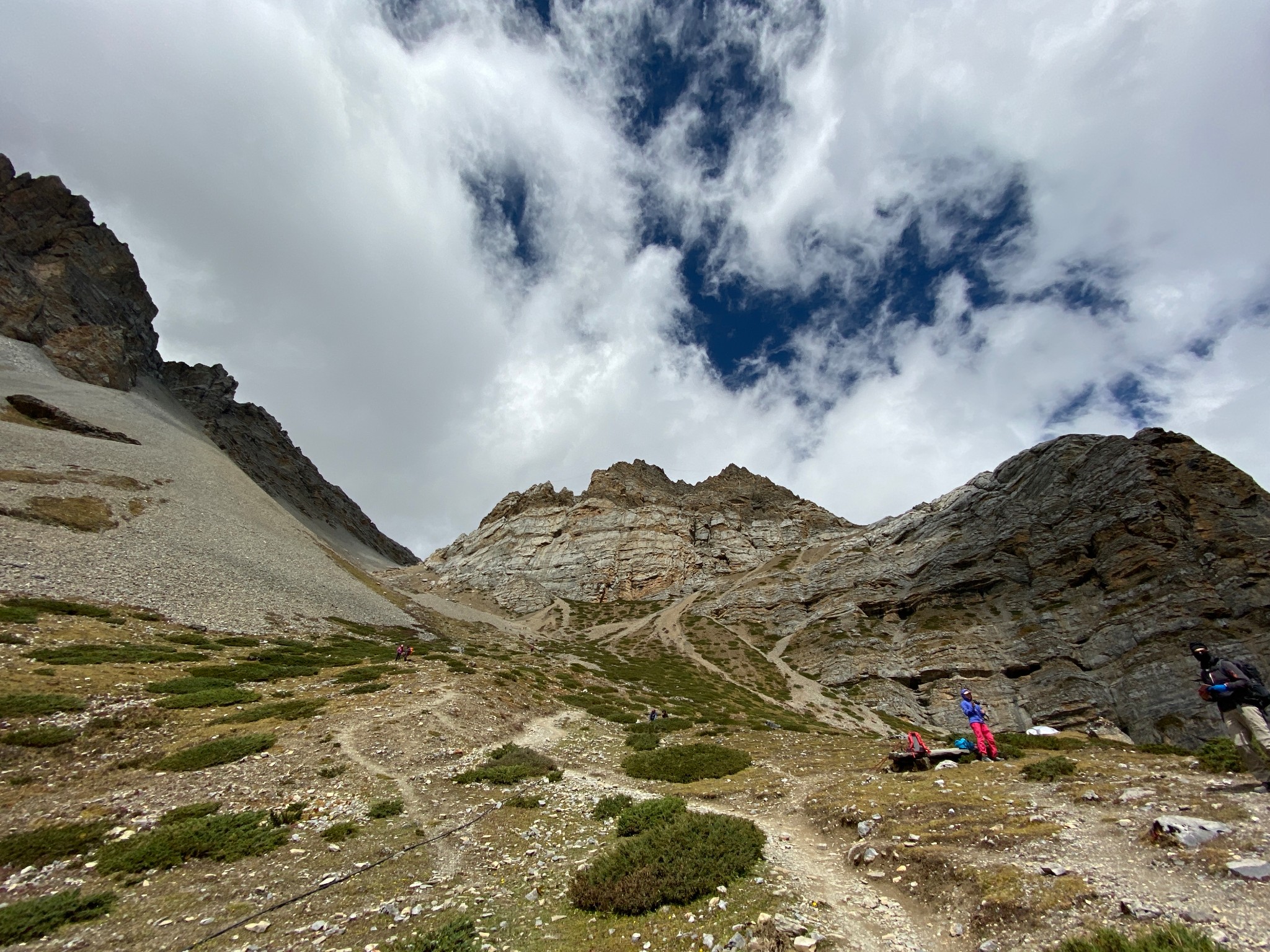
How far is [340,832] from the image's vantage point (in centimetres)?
1323

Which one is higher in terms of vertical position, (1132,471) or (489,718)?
(1132,471)

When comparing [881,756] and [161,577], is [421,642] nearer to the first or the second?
[161,577]

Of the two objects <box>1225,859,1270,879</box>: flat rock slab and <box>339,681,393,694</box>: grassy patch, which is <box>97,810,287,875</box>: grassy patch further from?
<box>1225,859,1270,879</box>: flat rock slab

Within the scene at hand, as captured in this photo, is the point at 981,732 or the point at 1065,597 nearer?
the point at 981,732

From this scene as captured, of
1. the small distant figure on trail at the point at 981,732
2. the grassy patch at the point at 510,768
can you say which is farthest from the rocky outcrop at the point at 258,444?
the small distant figure on trail at the point at 981,732

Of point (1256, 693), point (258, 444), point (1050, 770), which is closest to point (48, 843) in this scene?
point (1050, 770)

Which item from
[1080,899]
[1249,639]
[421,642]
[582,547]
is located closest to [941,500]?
[1249,639]

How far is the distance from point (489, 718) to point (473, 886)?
15.8 m

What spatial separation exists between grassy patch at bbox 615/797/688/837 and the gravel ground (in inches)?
1502

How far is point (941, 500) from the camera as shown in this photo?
108 metres

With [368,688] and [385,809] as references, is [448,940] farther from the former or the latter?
[368,688]

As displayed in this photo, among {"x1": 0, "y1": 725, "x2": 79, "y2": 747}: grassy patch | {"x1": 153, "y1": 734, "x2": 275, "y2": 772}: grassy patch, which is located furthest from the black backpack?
{"x1": 0, "y1": 725, "x2": 79, "y2": 747}: grassy patch

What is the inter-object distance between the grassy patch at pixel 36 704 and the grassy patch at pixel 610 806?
18841mm

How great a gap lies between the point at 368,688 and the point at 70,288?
514 feet
